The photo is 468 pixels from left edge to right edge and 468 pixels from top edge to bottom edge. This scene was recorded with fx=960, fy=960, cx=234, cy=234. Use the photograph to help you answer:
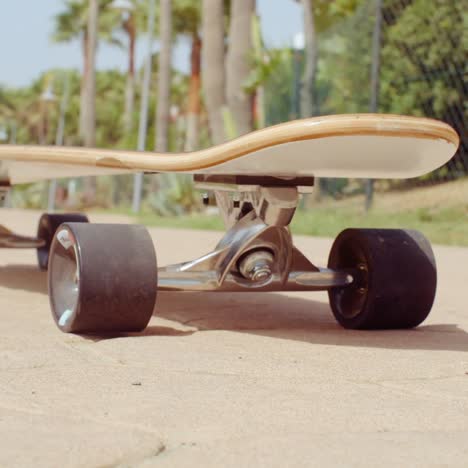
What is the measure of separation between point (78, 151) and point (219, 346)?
40.7 inches

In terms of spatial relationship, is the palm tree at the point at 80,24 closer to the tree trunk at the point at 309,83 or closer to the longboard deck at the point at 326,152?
the tree trunk at the point at 309,83

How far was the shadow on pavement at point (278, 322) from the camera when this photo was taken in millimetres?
3316

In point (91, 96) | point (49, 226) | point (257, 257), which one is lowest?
point (49, 226)

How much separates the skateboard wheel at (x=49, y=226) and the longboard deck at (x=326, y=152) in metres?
2.25

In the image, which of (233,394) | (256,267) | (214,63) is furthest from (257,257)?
(214,63)

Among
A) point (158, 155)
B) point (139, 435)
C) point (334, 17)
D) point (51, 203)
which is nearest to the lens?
point (139, 435)

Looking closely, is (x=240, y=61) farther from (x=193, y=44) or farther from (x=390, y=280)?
(x=193, y=44)

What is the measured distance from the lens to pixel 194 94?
34.9 metres

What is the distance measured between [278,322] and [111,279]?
0.94m

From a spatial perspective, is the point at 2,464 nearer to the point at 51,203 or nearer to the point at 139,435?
the point at 139,435

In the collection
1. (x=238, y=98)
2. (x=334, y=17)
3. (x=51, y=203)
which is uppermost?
(x=334, y=17)

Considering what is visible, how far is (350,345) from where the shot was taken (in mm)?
3195

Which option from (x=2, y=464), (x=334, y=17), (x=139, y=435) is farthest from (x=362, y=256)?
(x=334, y=17)

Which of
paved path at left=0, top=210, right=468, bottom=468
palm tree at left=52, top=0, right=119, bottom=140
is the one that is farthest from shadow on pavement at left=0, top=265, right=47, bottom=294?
palm tree at left=52, top=0, right=119, bottom=140
